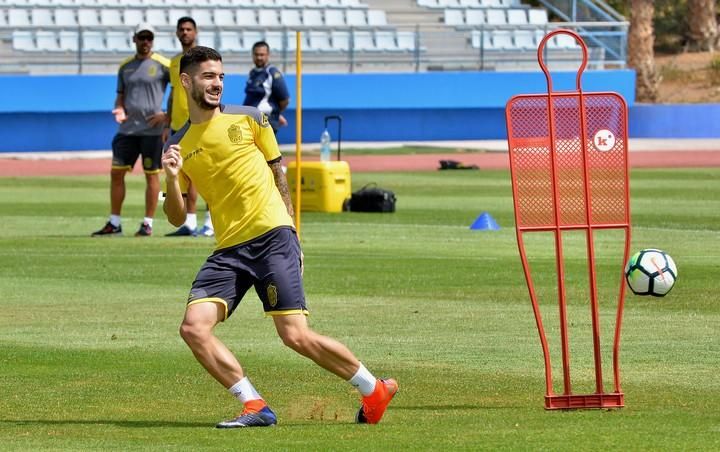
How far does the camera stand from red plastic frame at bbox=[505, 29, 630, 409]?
851 centimetres

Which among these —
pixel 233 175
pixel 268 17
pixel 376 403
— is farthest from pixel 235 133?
pixel 268 17

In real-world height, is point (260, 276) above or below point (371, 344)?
above

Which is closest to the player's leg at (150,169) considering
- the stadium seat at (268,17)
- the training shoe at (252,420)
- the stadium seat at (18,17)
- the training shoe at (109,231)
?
the training shoe at (109,231)

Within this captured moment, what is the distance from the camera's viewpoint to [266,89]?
21250 millimetres

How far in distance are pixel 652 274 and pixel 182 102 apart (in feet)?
28.8

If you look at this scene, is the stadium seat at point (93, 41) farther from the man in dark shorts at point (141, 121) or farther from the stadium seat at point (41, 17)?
the man in dark shorts at point (141, 121)


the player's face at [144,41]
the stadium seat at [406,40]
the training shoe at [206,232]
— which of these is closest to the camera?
the player's face at [144,41]

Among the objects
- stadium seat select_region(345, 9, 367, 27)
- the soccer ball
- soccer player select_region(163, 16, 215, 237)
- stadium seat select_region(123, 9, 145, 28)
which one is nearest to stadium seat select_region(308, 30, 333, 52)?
stadium seat select_region(345, 9, 367, 27)

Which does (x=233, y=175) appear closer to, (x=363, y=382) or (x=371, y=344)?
(x=363, y=382)

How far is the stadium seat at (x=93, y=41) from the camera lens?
128 feet

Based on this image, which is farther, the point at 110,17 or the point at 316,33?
the point at 316,33

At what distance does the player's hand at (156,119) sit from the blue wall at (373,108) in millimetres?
19696

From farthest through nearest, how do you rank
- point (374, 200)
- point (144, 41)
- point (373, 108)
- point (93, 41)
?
point (373, 108), point (93, 41), point (374, 200), point (144, 41)

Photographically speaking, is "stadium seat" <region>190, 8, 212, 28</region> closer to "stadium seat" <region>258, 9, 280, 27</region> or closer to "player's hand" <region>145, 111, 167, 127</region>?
"stadium seat" <region>258, 9, 280, 27</region>
